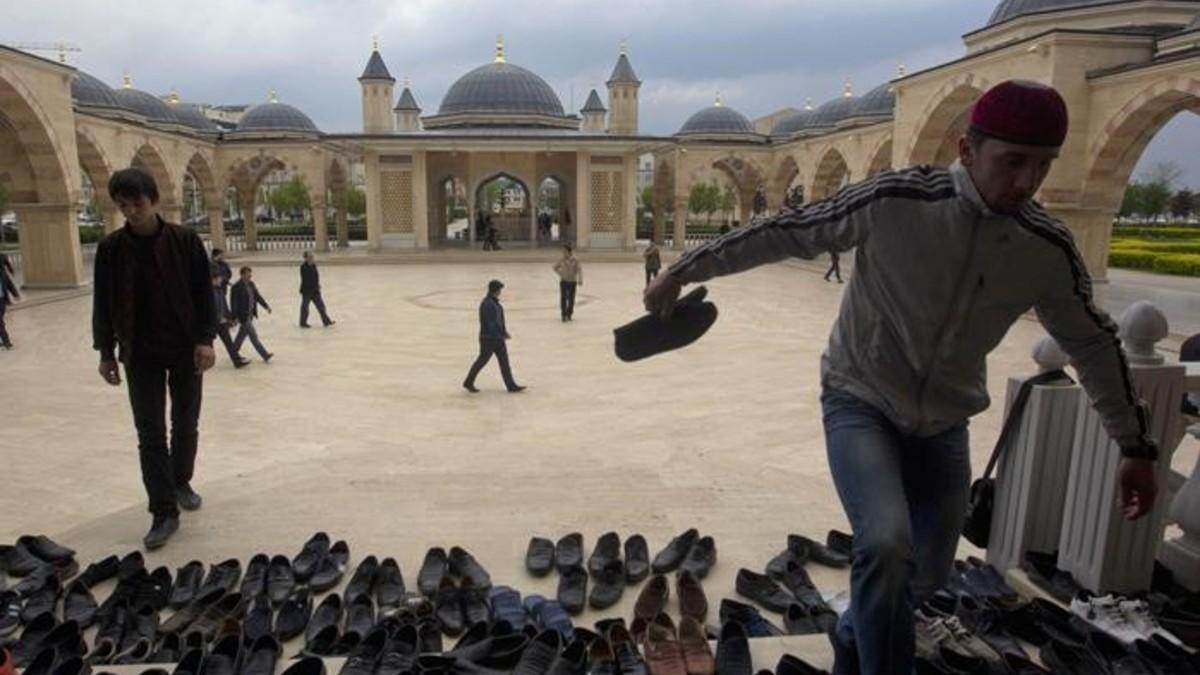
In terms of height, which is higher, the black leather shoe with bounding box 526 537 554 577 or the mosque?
the mosque

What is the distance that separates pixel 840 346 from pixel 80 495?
490 centimetres

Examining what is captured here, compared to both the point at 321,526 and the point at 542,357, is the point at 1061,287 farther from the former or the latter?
the point at 542,357

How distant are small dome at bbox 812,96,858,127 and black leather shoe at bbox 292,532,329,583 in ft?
104

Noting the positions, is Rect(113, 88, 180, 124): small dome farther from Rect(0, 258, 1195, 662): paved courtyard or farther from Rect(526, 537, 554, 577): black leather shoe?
Rect(526, 537, 554, 577): black leather shoe

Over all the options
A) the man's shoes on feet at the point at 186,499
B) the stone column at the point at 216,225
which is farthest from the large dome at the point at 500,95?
the man's shoes on feet at the point at 186,499

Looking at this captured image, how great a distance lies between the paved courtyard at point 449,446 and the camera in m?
4.36

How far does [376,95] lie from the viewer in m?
34.2

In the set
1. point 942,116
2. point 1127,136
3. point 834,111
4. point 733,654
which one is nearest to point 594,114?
point 834,111

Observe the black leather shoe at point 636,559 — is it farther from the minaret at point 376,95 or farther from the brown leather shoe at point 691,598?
the minaret at point 376,95

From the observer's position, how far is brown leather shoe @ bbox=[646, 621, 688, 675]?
2.63 m

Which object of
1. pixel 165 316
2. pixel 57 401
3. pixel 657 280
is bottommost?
pixel 57 401

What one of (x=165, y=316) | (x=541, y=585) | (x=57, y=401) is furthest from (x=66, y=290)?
(x=541, y=585)

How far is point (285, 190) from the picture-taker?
5025 cm

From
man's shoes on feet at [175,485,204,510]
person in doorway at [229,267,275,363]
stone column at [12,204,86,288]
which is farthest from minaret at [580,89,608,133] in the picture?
man's shoes on feet at [175,485,204,510]
